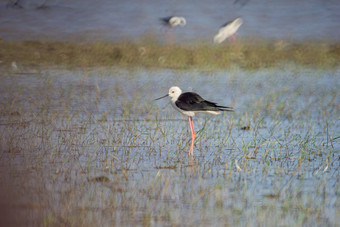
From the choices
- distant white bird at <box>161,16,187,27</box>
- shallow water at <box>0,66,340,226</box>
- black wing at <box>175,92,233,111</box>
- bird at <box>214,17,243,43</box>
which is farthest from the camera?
distant white bird at <box>161,16,187,27</box>

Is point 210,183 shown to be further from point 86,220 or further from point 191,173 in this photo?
point 86,220

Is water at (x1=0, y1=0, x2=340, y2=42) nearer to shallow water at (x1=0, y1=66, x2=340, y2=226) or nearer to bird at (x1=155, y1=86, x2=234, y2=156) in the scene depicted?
shallow water at (x1=0, y1=66, x2=340, y2=226)

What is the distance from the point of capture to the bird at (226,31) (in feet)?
60.8

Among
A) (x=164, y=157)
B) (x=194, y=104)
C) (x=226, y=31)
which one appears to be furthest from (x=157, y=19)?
(x=164, y=157)

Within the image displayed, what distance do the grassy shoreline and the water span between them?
Answer: 1.16 m

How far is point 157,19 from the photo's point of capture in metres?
21.8

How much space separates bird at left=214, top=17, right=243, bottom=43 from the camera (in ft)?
60.8

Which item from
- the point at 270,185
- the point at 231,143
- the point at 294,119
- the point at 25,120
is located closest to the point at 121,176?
the point at 270,185

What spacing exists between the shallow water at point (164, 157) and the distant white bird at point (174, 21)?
8.13 m

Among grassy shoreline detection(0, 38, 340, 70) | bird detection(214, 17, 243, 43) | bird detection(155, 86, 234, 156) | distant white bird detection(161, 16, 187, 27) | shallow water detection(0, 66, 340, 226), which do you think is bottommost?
shallow water detection(0, 66, 340, 226)

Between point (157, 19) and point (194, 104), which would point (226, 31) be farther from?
point (194, 104)

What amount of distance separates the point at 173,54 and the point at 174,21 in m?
3.10

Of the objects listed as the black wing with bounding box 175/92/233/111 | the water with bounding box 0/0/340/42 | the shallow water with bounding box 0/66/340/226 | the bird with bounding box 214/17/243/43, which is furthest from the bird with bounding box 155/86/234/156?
the water with bounding box 0/0/340/42

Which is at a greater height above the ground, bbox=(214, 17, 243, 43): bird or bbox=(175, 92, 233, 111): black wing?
bbox=(214, 17, 243, 43): bird
